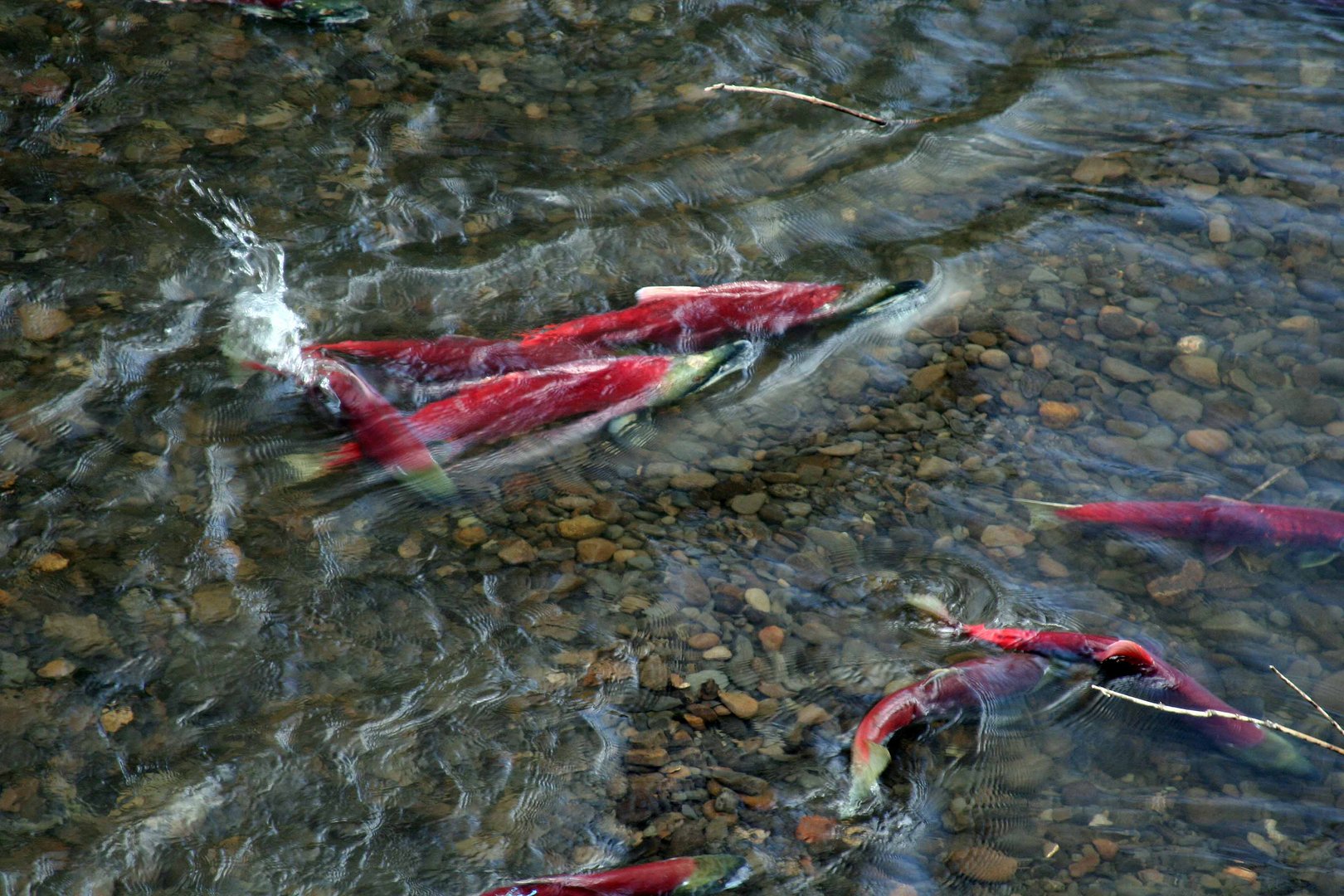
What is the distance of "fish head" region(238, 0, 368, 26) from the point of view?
6344 mm

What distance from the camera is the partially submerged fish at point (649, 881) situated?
9.98 ft

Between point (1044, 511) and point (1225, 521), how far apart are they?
0.66m

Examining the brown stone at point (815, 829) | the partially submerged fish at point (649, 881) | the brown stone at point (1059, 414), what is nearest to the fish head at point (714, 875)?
the partially submerged fish at point (649, 881)

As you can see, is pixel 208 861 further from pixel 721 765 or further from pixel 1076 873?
pixel 1076 873

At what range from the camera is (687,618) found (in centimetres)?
388

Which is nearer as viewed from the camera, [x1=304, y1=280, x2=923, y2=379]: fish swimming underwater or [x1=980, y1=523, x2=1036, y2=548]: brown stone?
[x1=980, y1=523, x2=1036, y2=548]: brown stone

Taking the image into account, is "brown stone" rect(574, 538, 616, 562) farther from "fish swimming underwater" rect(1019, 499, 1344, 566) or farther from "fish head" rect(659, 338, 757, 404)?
"fish swimming underwater" rect(1019, 499, 1344, 566)

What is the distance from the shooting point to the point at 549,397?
443cm

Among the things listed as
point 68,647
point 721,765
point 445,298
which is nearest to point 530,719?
point 721,765

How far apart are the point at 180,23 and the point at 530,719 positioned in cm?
484

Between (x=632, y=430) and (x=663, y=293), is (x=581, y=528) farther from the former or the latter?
(x=663, y=293)

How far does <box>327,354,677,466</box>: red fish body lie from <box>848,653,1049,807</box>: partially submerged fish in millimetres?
1648

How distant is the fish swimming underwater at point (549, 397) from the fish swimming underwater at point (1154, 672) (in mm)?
1467

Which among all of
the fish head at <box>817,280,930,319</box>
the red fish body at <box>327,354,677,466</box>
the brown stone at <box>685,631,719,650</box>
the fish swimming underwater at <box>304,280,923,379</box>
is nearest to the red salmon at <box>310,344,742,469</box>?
the red fish body at <box>327,354,677,466</box>
